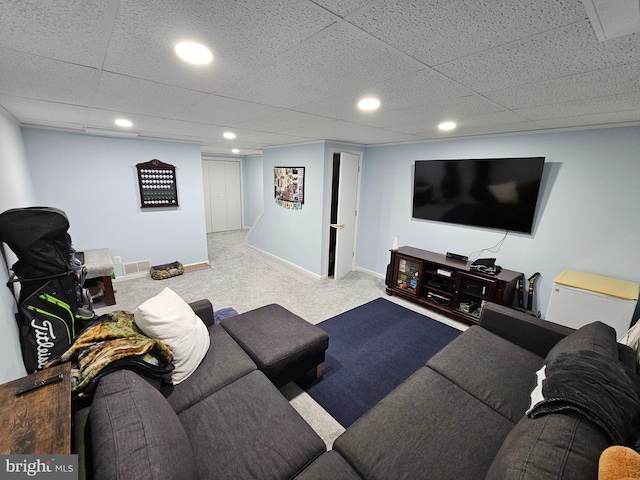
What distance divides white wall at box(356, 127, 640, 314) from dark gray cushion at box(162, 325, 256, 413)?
3048 mm

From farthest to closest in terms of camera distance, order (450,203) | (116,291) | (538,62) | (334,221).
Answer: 1. (334,221)
2. (116,291)
3. (450,203)
4. (538,62)

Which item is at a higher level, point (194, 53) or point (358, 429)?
point (194, 53)

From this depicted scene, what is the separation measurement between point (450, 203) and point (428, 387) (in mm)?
2575

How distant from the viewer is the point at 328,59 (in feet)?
3.93

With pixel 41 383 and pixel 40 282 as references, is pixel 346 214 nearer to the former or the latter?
pixel 40 282

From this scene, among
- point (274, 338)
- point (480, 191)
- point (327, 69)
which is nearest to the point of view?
point (327, 69)

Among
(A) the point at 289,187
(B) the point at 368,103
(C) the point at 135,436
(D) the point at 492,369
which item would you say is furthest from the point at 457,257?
(C) the point at 135,436

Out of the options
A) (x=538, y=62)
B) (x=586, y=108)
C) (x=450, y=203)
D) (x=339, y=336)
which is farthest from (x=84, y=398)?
(x=450, y=203)

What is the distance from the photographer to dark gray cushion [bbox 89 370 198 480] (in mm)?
793

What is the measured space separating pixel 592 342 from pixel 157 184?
5.14 m

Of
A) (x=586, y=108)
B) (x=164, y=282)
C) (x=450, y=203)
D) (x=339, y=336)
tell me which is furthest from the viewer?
(x=164, y=282)

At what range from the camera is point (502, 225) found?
306cm

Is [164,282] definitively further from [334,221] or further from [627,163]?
[627,163]

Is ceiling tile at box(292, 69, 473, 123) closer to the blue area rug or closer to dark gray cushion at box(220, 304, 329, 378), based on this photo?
dark gray cushion at box(220, 304, 329, 378)
